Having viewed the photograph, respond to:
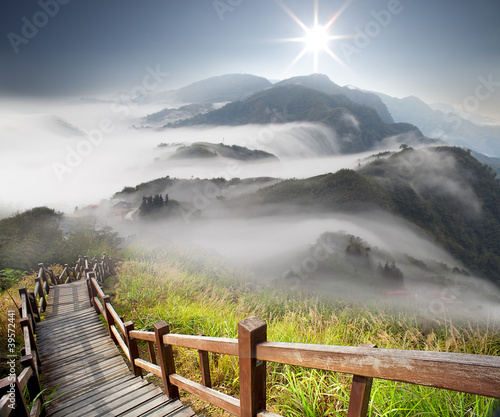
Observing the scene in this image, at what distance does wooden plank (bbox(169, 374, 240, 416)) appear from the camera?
84.5 inches

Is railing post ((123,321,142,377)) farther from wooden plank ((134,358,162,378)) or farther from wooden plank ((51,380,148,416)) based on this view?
wooden plank ((51,380,148,416))

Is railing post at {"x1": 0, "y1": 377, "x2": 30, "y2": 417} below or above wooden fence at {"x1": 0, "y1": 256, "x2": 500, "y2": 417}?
below

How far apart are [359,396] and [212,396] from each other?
175cm

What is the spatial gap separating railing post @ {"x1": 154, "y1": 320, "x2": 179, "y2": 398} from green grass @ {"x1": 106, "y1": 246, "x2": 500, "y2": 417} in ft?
2.22

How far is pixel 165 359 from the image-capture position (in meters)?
3.26

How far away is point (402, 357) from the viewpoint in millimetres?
1036

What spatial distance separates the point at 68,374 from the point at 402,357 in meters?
6.63

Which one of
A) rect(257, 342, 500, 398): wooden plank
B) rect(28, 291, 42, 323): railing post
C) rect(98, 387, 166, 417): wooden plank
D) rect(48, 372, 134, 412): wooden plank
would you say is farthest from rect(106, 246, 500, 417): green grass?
rect(28, 291, 42, 323): railing post

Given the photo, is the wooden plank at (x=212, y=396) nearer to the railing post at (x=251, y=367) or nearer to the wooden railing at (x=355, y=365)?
the wooden railing at (x=355, y=365)

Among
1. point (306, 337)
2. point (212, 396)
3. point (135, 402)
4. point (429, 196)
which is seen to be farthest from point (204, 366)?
point (429, 196)

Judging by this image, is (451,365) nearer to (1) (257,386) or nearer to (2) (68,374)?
(1) (257,386)

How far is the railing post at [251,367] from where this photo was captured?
1717 mm

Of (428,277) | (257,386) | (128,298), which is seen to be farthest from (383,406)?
(428,277)

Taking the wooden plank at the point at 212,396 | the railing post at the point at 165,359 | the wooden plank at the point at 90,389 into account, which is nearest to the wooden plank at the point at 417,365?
the wooden plank at the point at 212,396
